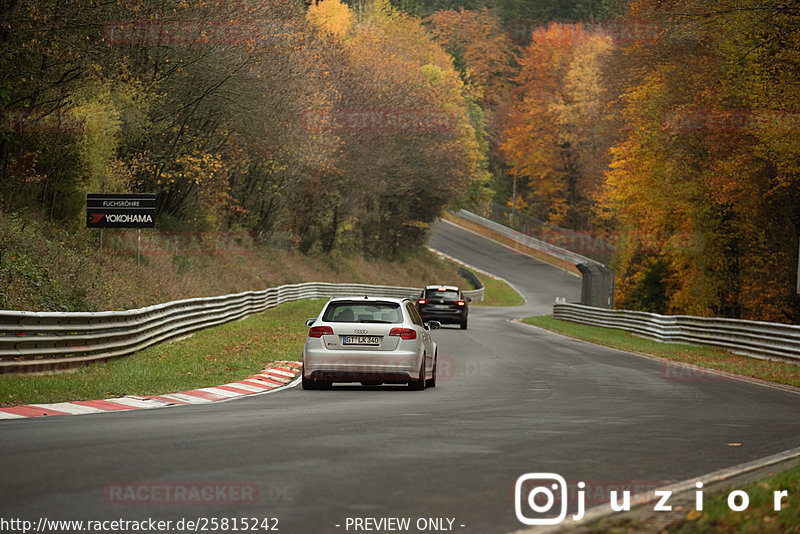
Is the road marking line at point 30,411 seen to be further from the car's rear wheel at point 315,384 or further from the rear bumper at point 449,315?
the rear bumper at point 449,315

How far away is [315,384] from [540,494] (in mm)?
9117

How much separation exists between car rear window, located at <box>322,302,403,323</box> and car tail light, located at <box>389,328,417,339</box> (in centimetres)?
25

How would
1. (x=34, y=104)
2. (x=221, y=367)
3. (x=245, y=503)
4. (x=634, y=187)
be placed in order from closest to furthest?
1. (x=245, y=503)
2. (x=221, y=367)
3. (x=34, y=104)
4. (x=634, y=187)

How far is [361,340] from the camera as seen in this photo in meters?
15.3

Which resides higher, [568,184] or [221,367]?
[568,184]

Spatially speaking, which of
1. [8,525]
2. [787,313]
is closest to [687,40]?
[787,313]

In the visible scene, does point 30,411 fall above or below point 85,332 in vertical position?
below

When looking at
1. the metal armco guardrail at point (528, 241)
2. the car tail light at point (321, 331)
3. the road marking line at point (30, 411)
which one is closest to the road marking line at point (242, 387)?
the car tail light at point (321, 331)

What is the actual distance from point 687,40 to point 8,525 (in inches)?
1396

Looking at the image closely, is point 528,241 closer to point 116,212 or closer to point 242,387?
point 116,212

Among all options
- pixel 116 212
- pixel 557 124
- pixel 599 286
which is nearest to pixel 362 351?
pixel 116 212

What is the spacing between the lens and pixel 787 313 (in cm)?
3378

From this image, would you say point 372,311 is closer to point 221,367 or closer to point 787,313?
point 221,367

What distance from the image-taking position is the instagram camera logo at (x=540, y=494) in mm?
6212
